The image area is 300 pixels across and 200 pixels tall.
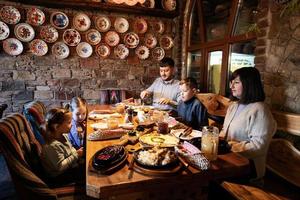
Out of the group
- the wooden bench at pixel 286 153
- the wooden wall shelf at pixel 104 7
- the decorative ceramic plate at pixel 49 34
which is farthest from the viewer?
the decorative ceramic plate at pixel 49 34

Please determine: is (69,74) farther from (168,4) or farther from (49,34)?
(168,4)

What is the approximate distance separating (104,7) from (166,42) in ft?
4.27

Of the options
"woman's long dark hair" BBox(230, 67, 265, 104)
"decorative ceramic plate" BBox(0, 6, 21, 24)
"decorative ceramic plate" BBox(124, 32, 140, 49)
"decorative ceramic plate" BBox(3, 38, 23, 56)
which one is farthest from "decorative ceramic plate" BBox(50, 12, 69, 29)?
"woman's long dark hair" BBox(230, 67, 265, 104)

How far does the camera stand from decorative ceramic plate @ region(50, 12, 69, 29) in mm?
3410

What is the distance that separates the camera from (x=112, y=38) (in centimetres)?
371

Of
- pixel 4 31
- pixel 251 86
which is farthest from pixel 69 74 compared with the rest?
pixel 251 86

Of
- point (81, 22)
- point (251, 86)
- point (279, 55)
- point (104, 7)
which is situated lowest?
point (251, 86)

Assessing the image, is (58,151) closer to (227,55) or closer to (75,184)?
(75,184)

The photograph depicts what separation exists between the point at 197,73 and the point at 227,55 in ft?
2.90

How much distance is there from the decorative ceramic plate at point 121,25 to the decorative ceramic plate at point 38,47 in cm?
123

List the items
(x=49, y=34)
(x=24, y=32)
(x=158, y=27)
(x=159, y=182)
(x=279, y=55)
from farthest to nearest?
(x=158, y=27) → (x=49, y=34) → (x=24, y=32) → (x=279, y=55) → (x=159, y=182)

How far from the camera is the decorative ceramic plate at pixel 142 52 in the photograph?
3.91 m

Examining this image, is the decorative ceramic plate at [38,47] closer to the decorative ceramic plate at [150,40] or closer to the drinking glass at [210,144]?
the decorative ceramic plate at [150,40]

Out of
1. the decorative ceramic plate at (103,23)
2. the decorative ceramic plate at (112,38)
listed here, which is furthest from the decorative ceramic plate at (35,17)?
the decorative ceramic plate at (112,38)
